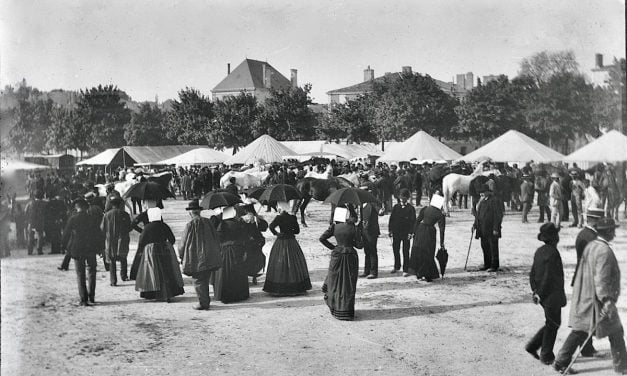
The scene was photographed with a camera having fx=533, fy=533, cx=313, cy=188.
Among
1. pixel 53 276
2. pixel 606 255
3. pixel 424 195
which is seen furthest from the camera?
pixel 424 195

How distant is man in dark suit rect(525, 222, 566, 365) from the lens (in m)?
6.32

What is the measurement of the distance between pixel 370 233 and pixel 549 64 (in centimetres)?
562

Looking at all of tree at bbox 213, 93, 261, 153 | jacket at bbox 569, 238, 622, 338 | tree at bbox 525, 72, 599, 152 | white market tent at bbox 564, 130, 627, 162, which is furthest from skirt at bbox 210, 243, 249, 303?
tree at bbox 213, 93, 261, 153

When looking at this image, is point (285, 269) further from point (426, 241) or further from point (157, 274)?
point (426, 241)

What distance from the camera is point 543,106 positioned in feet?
50.2

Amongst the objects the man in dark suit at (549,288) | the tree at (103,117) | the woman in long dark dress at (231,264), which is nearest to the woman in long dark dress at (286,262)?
the woman in long dark dress at (231,264)

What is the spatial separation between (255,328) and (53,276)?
5952mm

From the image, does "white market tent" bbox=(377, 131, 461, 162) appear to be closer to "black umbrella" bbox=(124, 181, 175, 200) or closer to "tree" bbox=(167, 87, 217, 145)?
"black umbrella" bbox=(124, 181, 175, 200)

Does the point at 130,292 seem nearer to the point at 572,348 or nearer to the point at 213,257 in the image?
the point at 213,257

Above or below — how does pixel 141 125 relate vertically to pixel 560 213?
above

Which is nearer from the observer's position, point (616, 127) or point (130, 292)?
point (616, 127)

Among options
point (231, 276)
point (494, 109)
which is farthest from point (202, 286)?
point (494, 109)

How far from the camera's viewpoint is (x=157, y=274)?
9.43 meters

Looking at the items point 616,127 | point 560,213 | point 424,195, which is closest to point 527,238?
point 560,213
